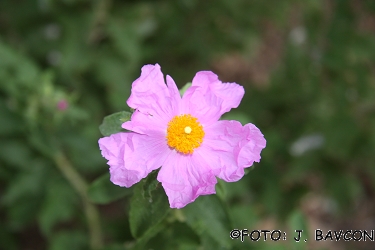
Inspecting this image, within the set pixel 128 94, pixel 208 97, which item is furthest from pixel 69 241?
pixel 208 97

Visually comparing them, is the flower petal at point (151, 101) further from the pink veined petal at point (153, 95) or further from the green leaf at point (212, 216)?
the green leaf at point (212, 216)

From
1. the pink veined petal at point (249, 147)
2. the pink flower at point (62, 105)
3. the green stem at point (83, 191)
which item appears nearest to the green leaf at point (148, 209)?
the pink veined petal at point (249, 147)

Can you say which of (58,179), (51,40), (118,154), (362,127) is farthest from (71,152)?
(362,127)

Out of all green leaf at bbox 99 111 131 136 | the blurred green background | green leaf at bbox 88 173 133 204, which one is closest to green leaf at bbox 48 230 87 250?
the blurred green background

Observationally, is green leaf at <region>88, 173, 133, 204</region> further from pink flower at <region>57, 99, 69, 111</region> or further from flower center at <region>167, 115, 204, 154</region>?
pink flower at <region>57, 99, 69, 111</region>

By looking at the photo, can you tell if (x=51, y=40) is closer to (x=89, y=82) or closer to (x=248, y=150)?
(x=89, y=82)

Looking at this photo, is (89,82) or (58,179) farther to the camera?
(89,82)
